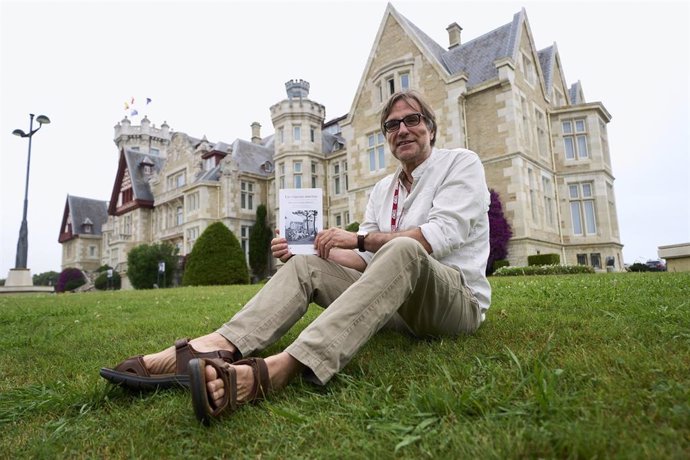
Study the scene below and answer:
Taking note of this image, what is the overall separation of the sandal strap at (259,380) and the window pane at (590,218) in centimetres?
1787

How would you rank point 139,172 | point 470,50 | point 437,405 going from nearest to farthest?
1. point 437,405
2. point 470,50
3. point 139,172

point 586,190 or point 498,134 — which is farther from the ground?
point 498,134

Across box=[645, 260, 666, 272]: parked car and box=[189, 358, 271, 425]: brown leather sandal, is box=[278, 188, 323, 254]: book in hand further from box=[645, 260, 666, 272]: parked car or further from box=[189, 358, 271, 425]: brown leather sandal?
box=[645, 260, 666, 272]: parked car

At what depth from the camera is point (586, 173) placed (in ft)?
56.0

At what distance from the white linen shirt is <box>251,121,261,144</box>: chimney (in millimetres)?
30742

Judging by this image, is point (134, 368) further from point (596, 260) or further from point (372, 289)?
point (596, 260)

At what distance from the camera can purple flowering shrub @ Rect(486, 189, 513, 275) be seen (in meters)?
14.9

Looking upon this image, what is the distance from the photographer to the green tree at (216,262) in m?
17.2

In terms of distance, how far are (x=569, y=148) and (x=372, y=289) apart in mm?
18574

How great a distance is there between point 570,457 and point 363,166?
711 inches

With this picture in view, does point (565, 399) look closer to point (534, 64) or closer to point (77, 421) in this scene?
point (77, 421)

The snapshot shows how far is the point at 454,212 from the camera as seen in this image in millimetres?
2432

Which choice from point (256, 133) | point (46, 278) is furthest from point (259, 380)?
point (46, 278)

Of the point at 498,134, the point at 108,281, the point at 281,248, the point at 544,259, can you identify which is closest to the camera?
the point at 281,248
